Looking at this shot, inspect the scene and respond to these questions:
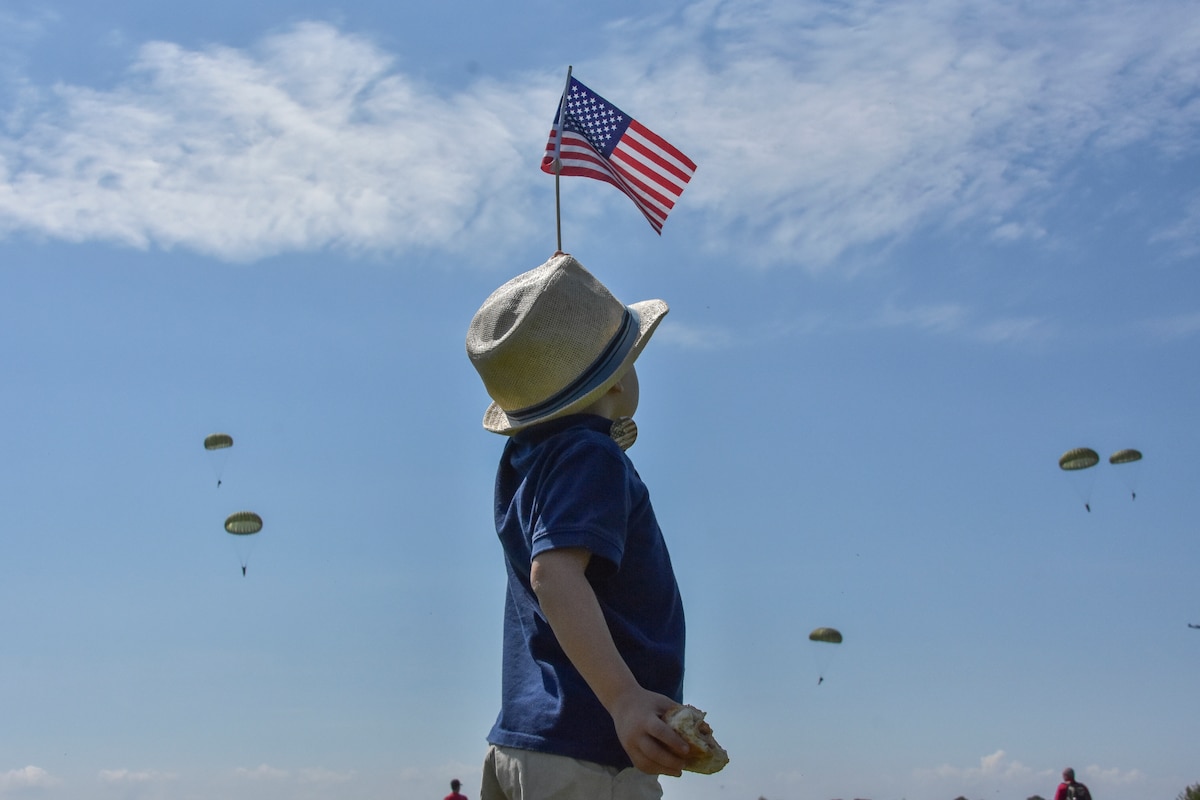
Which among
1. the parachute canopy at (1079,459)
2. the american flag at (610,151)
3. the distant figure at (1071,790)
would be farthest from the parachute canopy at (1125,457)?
the american flag at (610,151)

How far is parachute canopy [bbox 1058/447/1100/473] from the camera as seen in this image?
131ft

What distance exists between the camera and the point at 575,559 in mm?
2814

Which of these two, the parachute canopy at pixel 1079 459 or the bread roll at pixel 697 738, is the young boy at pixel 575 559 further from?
the parachute canopy at pixel 1079 459

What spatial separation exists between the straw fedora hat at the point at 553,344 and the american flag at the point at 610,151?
3.12 m

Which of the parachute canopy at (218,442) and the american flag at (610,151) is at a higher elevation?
the parachute canopy at (218,442)

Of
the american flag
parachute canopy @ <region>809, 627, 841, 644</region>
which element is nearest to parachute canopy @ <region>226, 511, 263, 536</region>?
parachute canopy @ <region>809, 627, 841, 644</region>

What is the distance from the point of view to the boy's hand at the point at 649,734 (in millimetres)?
2523

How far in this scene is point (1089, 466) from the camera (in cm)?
3988

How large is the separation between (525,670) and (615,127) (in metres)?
4.09

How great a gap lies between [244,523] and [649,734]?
123ft

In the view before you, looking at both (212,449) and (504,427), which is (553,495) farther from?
(212,449)

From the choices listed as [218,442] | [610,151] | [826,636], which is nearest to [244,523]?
[218,442]

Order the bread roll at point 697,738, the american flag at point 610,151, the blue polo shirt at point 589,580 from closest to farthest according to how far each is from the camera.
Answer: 1. the bread roll at point 697,738
2. the blue polo shirt at point 589,580
3. the american flag at point 610,151

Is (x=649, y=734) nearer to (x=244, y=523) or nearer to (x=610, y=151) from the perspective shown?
(x=610, y=151)
